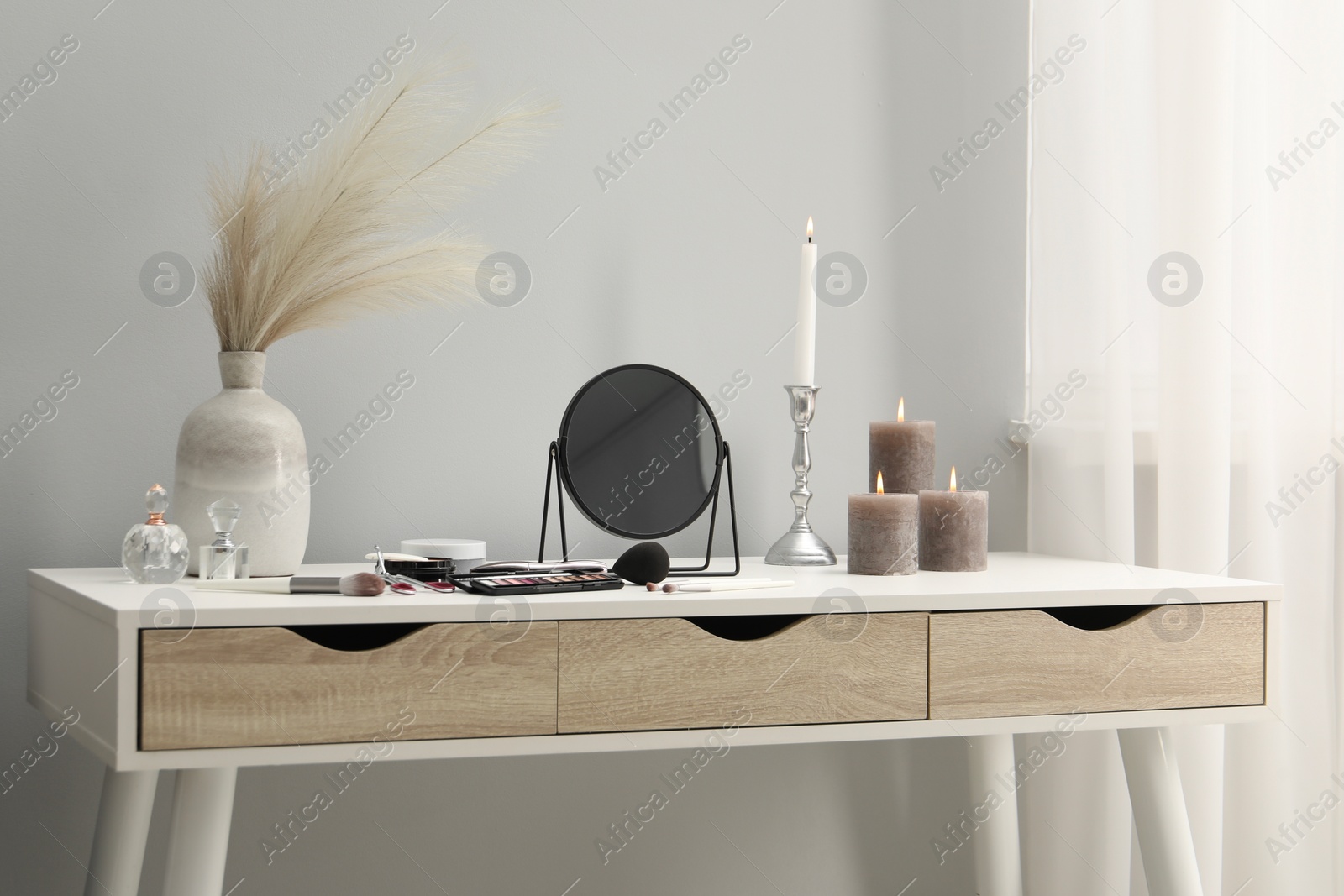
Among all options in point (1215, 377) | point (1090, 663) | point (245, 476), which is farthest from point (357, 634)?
point (1215, 377)

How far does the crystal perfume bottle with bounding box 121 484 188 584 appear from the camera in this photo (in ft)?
3.16

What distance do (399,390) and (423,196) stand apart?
0.22m

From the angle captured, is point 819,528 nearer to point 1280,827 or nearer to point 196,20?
point 1280,827

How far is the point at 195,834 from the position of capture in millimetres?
890

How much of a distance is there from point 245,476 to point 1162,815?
2.97ft

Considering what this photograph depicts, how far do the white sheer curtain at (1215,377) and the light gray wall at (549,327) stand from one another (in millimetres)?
146

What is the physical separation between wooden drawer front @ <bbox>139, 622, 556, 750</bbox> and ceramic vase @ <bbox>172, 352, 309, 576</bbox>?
0.23 m

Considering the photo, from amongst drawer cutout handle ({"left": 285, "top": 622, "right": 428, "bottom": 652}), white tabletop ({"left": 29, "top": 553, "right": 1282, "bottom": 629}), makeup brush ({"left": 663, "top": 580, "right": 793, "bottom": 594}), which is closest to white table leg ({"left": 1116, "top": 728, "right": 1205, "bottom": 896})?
white tabletop ({"left": 29, "top": 553, "right": 1282, "bottom": 629})

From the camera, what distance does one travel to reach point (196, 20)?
126 centimetres

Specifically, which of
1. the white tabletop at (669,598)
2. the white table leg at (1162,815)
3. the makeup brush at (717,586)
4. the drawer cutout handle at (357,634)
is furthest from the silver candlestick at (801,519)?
the drawer cutout handle at (357,634)

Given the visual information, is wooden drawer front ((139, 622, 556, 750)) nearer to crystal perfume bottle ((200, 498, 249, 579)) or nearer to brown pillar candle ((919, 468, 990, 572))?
crystal perfume bottle ((200, 498, 249, 579))

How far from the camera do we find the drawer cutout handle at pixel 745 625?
988 millimetres

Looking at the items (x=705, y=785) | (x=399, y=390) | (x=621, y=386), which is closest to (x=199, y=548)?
(x=399, y=390)

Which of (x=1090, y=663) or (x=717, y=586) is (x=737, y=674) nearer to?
(x=717, y=586)
